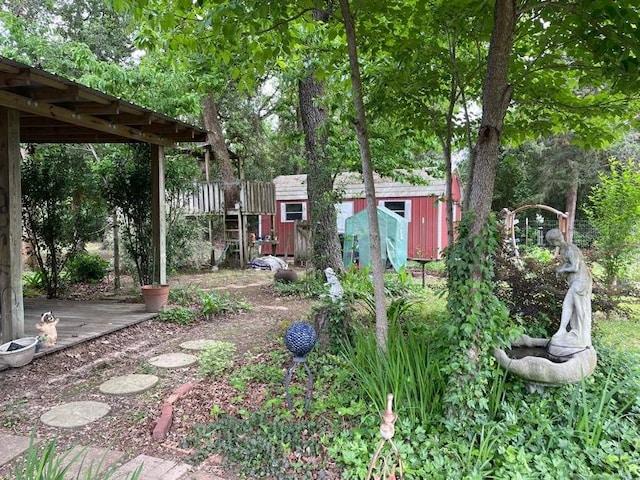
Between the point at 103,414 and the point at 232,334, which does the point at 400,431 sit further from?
the point at 232,334

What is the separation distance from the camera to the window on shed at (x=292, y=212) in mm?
15453

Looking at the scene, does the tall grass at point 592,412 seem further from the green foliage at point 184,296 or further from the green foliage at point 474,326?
the green foliage at point 184,296

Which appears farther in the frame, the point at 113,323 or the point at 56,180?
the point at 56,180

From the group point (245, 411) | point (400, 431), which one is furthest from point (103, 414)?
point (400, 431)

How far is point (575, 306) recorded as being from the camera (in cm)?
273

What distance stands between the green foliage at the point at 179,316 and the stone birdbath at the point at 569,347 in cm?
419

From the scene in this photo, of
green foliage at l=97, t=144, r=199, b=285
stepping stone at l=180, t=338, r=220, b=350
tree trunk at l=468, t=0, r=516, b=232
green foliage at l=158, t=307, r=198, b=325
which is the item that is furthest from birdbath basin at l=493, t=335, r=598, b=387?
green foliage at l=97, t=144, r=199, b=285

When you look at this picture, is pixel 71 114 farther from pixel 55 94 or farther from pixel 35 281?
pixel 35 281

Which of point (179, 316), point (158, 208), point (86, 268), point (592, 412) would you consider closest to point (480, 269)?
point (592, 412)

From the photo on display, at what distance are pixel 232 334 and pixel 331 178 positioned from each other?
3.68m

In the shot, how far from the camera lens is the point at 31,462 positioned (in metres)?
1.51

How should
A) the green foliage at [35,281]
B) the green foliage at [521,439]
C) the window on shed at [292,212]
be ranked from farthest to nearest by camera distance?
the window on shed at [292,212] → the green foliage at [35,281] → the green foliage at [521,439]

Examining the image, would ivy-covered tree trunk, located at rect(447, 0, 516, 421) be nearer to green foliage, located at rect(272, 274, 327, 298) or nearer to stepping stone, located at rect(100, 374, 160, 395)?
stepping stone, located at rect(100, 374, 160, 395)

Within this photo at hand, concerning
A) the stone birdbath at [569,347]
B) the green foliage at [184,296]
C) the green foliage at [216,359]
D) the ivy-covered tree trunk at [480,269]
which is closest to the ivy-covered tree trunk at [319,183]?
the green foliage at [184,296]
